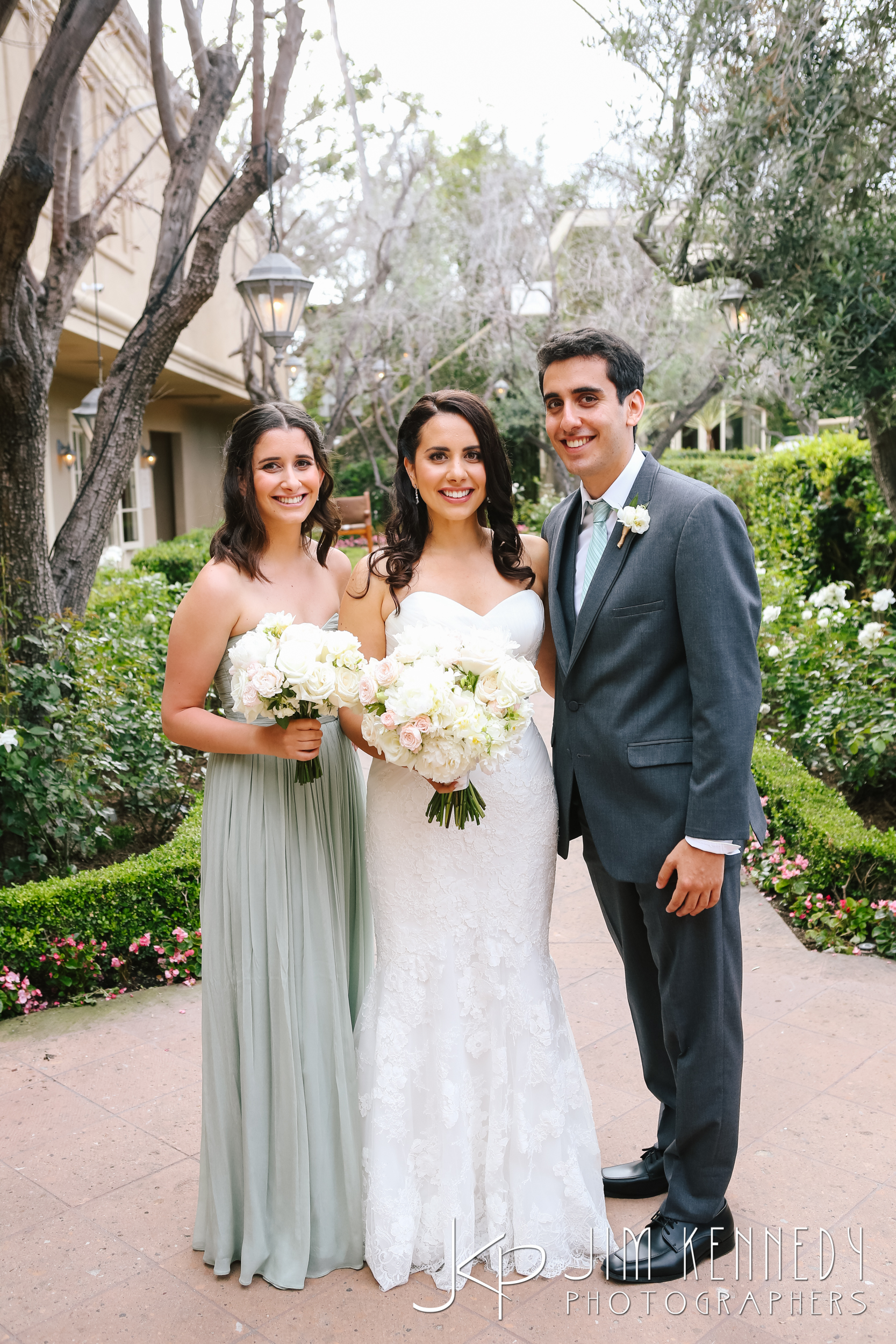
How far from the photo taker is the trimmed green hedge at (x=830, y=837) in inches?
186

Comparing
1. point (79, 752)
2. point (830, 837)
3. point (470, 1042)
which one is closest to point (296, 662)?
point (470, 1042)

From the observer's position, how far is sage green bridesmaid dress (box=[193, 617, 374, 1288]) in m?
2.69

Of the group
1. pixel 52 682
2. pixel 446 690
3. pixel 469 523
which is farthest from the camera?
pixel 52 682

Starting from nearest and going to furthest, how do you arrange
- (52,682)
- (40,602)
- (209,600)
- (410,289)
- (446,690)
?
(446,690), (209,600), (52,682), (40,602), (410,289)

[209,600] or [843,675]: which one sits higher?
[209,600]

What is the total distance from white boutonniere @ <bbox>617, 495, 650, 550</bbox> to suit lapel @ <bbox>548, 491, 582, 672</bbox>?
238 mm

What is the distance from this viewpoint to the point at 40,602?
5.30 meters

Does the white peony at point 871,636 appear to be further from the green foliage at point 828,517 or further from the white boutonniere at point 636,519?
the white boutonniere at point 636,519

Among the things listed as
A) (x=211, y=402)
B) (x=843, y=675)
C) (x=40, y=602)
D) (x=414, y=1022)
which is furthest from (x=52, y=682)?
(x=211, y=402)

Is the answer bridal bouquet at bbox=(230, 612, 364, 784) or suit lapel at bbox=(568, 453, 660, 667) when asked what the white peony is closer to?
suit lapel at bbox=(568, 453, 660, 667)

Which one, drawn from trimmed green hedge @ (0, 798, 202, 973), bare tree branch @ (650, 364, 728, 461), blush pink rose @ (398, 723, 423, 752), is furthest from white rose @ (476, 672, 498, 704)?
bare tree branch @ (650, 364, 728, 461)

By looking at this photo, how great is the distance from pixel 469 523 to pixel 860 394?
3.30m

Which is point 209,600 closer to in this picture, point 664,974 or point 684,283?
point 664,974

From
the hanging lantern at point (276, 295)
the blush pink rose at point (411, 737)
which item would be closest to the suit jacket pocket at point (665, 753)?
the blush pink rose at point (411, 737)
